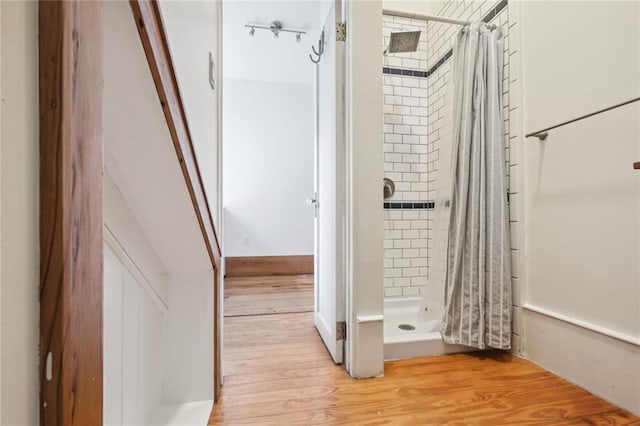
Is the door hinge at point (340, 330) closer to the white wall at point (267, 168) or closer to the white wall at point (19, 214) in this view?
the white wall at point (19, 214)

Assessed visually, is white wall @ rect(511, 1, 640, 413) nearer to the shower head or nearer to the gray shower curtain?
the gray shower curtain

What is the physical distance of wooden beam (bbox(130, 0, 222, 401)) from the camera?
55cm

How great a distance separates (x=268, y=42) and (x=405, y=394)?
11.3 ft

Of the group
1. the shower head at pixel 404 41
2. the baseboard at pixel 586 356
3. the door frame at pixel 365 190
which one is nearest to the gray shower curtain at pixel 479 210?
the baseboard at pixel 586 356

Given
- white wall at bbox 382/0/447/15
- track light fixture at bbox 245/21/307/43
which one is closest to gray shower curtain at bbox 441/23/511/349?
white wall at bbox 382/0/447/15

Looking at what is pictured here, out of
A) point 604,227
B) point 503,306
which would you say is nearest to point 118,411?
point 503,306

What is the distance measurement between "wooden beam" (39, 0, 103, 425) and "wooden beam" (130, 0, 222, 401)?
201 mm

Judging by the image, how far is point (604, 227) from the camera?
4.07ft

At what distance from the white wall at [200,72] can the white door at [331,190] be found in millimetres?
580

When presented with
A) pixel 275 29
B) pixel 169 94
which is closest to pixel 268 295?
pixel 169 94

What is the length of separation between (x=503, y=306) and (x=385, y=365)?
2.29ft

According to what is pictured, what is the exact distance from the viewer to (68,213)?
32 centimetres

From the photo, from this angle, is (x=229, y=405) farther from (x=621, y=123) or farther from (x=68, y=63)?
(x=621, y=123)

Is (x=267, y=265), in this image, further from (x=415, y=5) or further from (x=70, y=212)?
(x=70, y=212)
